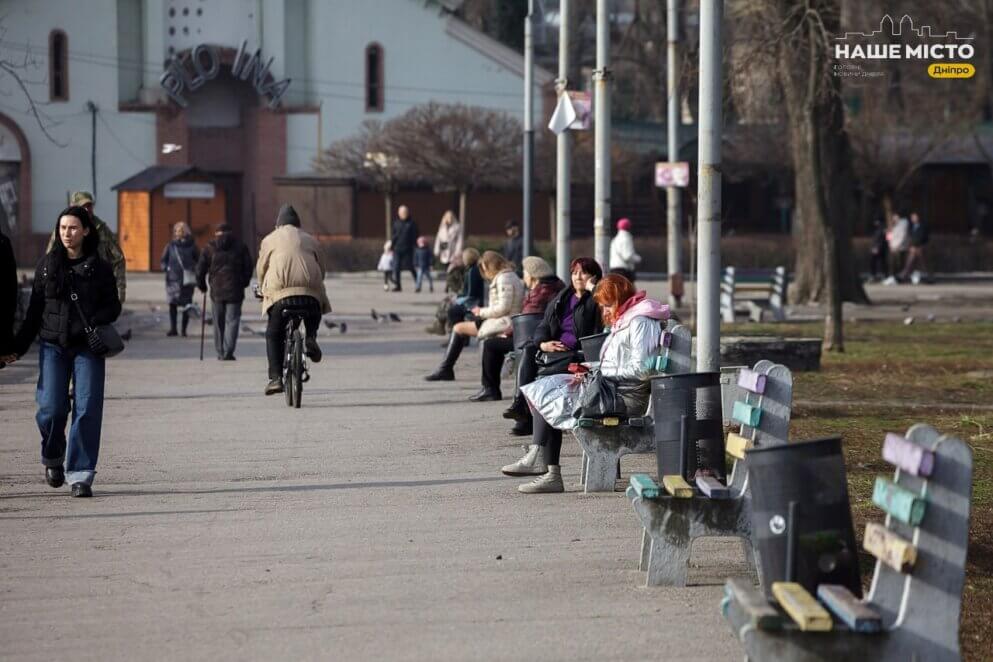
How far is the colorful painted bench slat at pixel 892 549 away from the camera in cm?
548

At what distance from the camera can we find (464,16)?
231ft

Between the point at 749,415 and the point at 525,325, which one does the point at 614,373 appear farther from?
the point at 525,325

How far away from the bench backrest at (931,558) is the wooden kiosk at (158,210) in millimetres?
48376

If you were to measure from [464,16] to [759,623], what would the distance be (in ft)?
218

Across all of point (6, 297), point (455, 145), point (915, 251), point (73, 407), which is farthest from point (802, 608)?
point (455, 145)

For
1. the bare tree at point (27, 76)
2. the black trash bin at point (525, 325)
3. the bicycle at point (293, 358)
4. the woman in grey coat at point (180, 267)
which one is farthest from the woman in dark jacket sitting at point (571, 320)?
the woman in grey coat at point (180, 267)

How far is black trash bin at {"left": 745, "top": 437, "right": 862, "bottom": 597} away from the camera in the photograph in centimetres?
602

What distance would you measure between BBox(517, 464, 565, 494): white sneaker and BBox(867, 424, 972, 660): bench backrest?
198 inches

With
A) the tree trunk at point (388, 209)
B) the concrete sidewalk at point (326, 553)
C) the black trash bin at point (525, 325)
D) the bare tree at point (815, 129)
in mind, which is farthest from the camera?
the tree trunk at point (388, 209)

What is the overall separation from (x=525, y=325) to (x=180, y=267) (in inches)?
444

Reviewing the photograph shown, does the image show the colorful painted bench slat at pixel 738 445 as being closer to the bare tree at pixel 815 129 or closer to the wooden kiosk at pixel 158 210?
the bare tree at pixel 815 129

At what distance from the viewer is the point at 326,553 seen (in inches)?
341

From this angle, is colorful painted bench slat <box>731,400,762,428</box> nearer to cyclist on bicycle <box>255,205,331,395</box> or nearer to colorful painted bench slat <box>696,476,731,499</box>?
colorful painted bench slat <box>696,476,731,499</box>

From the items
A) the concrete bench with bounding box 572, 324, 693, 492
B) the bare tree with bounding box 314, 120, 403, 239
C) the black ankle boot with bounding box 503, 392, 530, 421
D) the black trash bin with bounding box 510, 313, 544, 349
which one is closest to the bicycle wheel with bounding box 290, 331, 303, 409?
the black trash bin with bounding box 510, 313, 544, 349
